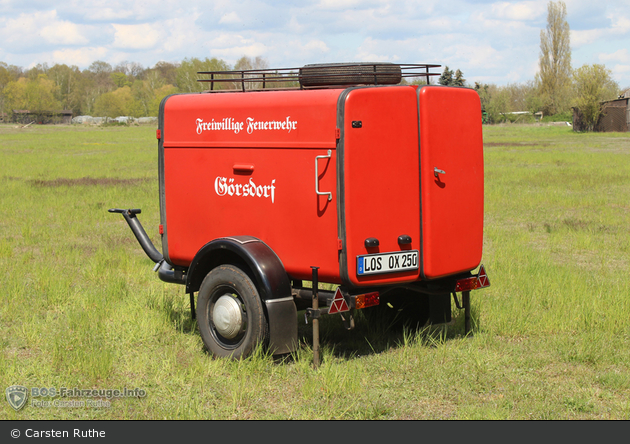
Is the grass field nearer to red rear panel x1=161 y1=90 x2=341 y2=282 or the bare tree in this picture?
red rear panel x1=161 y1=90 x2=341 y2=282

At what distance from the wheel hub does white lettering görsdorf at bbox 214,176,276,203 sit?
94 centimetres

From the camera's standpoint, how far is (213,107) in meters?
6.41

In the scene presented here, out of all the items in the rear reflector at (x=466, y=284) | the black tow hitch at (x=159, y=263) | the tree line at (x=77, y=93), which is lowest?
the rear reflector at (x=466, y=284)

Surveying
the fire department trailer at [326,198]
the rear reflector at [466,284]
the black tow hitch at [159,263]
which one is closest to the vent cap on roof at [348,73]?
the fire department trailer at [326,198]

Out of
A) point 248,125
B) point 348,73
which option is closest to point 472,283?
point 348,73

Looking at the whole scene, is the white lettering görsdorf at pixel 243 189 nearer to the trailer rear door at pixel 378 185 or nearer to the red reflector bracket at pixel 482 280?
the trailer rear door at pixel 378 185

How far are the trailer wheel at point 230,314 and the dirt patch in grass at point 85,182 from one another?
53.0ft

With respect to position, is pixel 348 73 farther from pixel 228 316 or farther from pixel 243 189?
pixel 228 316

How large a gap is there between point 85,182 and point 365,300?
18542mm

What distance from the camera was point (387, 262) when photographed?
220 inches

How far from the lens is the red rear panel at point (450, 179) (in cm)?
573
